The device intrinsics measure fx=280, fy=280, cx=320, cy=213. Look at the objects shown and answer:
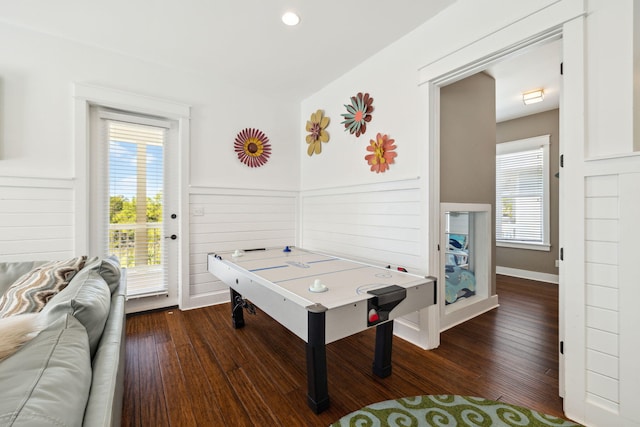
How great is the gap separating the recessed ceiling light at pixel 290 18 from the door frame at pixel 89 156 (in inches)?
58.4

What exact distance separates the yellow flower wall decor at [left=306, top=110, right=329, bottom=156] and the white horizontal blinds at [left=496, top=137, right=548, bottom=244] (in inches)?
134

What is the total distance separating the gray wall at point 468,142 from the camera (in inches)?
105

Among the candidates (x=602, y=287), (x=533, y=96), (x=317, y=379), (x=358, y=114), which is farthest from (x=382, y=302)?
(x=533, y=96)

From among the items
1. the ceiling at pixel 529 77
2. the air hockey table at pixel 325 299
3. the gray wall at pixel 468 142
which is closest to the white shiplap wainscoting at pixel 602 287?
the air hockey table at pixel 325 299

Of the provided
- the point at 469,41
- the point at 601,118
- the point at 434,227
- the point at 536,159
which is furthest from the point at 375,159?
the point at 536,159

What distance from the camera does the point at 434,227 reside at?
2.32m

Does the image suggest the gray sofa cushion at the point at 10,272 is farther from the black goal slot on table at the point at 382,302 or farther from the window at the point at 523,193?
the window at the point at 523,193

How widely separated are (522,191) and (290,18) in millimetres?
4526

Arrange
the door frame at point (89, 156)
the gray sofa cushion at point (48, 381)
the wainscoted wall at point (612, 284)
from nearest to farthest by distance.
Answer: the gray sofa cushion at point (48, 381) → the wainscoted wall at point (612, 284) → the door frame at point (89, 156)

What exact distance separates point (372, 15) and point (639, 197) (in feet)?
6.84

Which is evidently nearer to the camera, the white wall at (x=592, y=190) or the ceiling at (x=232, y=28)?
the white wall at (x=592, y=190)

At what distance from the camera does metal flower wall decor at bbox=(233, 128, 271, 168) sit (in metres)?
3.46

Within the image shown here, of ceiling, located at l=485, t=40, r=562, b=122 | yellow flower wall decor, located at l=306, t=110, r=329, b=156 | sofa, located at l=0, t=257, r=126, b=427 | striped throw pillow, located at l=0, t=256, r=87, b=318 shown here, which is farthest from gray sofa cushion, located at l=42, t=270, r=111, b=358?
ceiling, located at l=485, t=40, r=562, b=122

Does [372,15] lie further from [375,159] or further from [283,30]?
[375,159]
